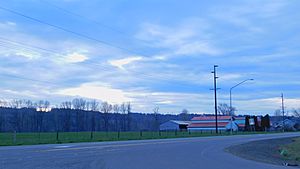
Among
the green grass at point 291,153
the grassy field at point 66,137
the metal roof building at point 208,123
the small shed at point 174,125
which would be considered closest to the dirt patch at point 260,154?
the green grass at point 291,153

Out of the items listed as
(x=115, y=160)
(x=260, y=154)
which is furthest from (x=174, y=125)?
(x=115, y=160)

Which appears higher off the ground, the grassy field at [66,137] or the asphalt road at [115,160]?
the grassy field at [66,137]

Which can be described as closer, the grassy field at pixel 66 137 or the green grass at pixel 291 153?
the green grass at pixel 291 153

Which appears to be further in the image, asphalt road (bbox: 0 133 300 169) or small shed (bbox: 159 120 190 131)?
small shed (bbox: 159 120 190 131)

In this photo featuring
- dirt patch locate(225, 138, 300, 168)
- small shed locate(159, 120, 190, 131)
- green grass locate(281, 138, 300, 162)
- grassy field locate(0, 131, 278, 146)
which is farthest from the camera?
small shed locate(159, 120, 190, 131)

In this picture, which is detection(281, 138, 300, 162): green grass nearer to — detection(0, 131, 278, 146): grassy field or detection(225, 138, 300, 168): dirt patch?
detection(225, 138, 300, 168): dirt patch

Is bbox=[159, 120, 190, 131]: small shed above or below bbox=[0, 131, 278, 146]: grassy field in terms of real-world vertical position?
above

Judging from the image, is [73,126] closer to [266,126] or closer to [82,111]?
[82,111]

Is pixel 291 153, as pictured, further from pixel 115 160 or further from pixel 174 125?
pixel 174 125

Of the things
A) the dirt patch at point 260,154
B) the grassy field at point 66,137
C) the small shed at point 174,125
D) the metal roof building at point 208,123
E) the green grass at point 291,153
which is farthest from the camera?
the small shed at point 174,125

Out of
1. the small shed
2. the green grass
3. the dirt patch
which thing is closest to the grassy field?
the dirt patch

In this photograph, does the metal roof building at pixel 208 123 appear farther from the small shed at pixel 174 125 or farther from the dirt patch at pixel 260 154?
the dirt patch at pixel 260 154

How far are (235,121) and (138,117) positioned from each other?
71479mm

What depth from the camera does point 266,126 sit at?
414 feet
